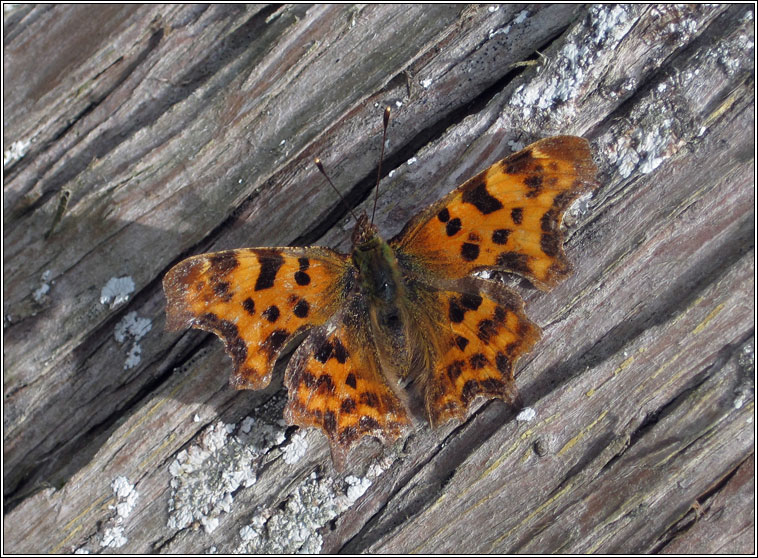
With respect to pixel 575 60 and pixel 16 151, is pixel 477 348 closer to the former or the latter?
pixel 575 60

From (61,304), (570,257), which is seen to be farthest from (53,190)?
(570,257)

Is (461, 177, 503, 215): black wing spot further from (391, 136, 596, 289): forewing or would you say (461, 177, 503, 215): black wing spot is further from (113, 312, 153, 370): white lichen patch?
(113, 312, 153, 370): white lichen patch

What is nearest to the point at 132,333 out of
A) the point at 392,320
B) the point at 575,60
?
the point at 392,320

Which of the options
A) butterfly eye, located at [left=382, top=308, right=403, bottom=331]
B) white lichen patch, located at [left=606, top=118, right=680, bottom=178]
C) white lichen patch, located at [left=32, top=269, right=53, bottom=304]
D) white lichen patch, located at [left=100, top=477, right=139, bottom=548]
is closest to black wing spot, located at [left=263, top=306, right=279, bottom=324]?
butterfly eye, located at [left=382, top=308, right=403, bottom=331]

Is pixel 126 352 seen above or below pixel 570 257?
above

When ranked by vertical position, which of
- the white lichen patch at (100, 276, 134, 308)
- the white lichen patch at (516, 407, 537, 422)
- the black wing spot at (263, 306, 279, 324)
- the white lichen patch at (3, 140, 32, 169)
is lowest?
the white lichen patch at (516, 407, 537, 422)

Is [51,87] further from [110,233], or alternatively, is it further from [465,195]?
[465,195]
